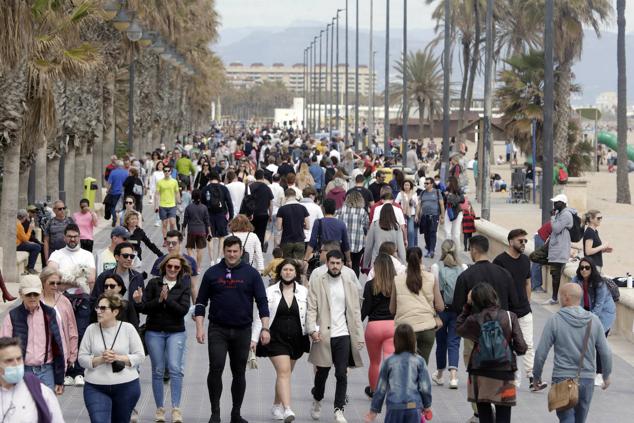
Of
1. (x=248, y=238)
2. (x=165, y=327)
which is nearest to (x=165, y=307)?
(x=165, y=327)

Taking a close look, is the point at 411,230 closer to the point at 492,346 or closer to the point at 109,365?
the point at 492,346

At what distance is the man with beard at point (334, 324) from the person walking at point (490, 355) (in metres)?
1.66

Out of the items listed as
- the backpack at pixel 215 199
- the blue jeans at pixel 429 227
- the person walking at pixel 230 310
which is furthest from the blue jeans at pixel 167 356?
the blue jeans at pixel 429 227

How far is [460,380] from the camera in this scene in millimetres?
14531

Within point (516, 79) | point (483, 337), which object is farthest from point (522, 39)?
point (483, 337)

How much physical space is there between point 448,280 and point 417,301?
1.05 m

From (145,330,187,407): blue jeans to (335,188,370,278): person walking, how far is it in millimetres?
6927

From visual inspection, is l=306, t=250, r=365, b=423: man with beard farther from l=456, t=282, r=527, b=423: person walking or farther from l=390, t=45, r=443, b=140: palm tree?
l=390, t=45, r=443, b=140: palm tree

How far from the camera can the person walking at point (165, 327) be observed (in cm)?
1215

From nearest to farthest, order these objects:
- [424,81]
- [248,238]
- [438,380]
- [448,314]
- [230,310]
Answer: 1. [230,310]
2. [448,314]
3. [438,380]
4. [248,238]
5. [424,81]

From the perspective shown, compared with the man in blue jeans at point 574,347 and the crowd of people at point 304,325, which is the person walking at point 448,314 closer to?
the crowd of people at point 304,325

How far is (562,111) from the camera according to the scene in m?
51.6

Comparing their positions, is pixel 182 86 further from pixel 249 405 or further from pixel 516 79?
pixel 249 405

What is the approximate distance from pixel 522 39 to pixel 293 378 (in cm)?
6570
